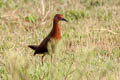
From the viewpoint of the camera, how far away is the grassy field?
637 cm

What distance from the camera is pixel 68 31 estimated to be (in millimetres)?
8984

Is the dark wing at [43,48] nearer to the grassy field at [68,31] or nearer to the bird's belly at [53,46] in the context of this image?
the grassy field at [68,31]

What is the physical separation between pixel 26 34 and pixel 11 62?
16.4ft

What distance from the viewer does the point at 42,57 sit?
266 inches

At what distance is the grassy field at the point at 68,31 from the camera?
6.37 m

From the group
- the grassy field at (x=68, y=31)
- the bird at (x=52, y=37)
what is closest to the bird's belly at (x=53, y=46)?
the bird at (x=52, y=37)

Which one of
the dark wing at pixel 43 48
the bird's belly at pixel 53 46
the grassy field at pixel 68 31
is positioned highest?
the bird's belly at pixel 53 46

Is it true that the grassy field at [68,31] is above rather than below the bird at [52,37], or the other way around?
below

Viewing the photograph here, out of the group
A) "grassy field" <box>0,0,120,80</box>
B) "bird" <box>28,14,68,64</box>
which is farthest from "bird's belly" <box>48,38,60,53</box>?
"grassy field" <box>0,0,120,80</box>

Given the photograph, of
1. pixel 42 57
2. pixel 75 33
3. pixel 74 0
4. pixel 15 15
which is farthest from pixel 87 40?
pixel 74 0

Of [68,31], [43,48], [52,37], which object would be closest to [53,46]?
[52,37]

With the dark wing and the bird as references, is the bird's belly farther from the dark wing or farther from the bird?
the dark wing

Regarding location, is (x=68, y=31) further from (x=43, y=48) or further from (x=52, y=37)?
(x=52, y=37)

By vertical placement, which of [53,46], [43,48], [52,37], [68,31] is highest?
[53,46]
